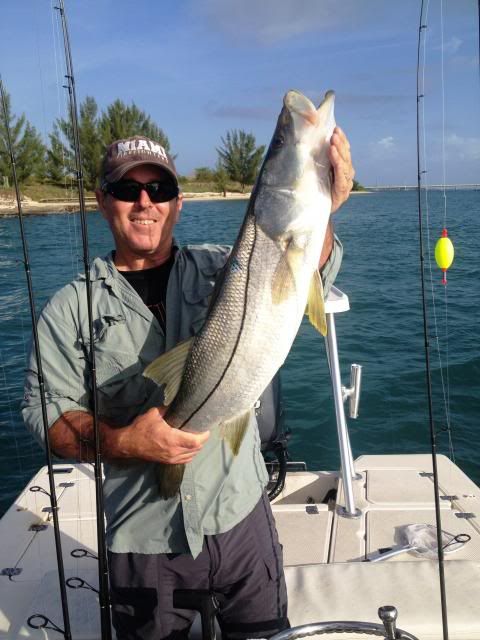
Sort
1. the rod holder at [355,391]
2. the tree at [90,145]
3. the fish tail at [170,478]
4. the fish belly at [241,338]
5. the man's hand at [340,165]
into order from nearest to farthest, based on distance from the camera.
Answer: the man's hand at [340,165] < the fish belly at [241,338] < the fish tail at [170,478] < the rod holder at [355,391] < the tree at [90,145]

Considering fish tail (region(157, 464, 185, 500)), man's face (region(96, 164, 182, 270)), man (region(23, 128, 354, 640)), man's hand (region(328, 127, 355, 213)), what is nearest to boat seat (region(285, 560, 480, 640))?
man (region(23, 128, 354, 640))

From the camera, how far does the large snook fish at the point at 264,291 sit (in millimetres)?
2270

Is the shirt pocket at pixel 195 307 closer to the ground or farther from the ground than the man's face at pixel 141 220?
closer to the ground

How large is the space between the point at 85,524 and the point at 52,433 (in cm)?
202

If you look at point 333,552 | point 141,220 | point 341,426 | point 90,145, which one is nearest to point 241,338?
point 141,220

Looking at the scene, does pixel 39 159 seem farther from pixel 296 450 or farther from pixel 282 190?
pixel 282 190

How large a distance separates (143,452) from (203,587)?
68cm

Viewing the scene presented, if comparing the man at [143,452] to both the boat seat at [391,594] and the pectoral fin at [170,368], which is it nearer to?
the pectoral fin at [170,368]

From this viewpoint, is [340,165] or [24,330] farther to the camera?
[24,330]

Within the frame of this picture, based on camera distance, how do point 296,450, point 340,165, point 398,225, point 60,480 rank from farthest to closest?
point 398,225 → point 296,450 → point 60,480 → point 340,165

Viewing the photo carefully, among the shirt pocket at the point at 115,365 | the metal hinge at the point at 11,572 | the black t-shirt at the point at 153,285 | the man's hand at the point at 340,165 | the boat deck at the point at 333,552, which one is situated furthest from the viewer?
the metal hinge at the point at 11,572

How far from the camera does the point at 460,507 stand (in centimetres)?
437

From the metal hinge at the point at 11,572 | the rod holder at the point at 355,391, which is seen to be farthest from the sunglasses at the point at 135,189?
the metal hinge at the point at 11,572

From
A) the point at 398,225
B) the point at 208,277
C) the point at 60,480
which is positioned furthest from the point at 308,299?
the point at 398,225
